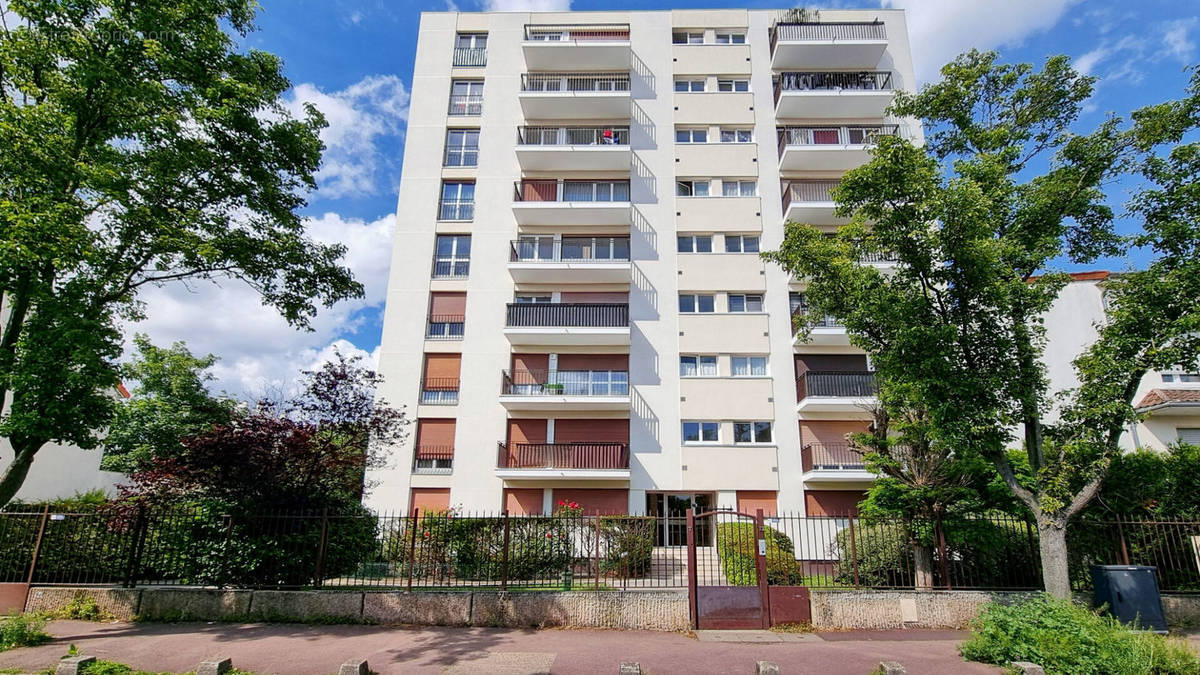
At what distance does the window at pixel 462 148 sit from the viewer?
930 inches

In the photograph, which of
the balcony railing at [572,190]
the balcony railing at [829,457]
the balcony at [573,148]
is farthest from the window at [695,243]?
the balcony railing at [829,457]

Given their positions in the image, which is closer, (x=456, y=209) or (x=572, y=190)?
(x=456, y=209)

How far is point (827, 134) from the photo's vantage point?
918 inches

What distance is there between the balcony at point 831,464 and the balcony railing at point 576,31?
1951cm

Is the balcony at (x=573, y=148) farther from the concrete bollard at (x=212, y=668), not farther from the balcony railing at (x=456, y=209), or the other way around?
the concrete bollard at (x=212, y=668)

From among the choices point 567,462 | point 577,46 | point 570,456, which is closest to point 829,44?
point 577,46

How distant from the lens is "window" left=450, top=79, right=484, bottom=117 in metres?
24.2

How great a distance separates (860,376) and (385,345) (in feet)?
58.1

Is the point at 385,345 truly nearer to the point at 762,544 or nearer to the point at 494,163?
the point at 494,163

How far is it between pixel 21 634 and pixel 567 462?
44.3 ft

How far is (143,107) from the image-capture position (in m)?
9.95

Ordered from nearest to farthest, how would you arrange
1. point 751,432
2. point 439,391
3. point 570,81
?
point 751,432
point 439,391
point 570,81

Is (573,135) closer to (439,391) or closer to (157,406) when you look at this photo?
(439,391)

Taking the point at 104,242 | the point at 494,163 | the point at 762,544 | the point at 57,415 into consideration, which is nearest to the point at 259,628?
the point at 57,415
